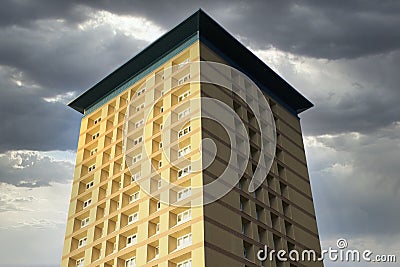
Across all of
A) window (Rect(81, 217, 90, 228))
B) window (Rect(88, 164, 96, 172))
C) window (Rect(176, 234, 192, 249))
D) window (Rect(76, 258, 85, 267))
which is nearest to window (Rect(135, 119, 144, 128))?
window (Rect(88, 164, 96, 172))

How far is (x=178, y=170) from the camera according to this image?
3444cm

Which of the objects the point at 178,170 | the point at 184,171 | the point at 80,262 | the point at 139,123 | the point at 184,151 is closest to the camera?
the point at 184,171

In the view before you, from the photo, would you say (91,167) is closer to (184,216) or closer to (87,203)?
(87,203)

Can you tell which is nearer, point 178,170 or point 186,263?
point 186,263

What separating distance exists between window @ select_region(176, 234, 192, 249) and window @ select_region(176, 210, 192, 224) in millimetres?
976

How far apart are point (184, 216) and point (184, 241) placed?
160cm

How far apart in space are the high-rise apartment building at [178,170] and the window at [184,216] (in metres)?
0.07

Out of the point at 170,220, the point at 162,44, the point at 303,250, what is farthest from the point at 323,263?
the point at 162,44

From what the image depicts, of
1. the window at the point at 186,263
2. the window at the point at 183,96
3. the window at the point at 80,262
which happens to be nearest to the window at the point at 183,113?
the window at the point at 183,96

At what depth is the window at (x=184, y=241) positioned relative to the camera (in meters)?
30.7

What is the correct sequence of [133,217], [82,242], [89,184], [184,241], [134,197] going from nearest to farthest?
[184,241] → [133,217] → [134,197] → [82,242] → [89,184]

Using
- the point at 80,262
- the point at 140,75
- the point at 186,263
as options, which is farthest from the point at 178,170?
the point at 140,75

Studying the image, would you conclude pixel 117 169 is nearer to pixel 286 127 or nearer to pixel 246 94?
pixel 246 94

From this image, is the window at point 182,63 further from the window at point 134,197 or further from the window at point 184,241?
the window at point 184,241
